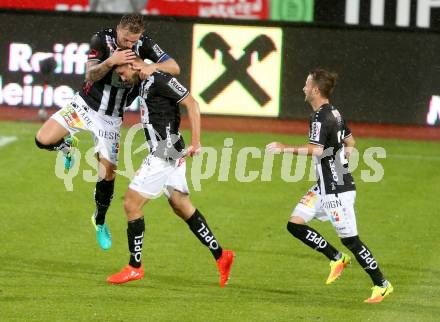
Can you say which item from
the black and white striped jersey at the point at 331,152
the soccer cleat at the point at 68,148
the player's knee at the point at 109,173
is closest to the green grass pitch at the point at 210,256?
the player's knee at the point at 109,173

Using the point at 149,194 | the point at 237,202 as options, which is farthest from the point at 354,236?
the point at 237,202

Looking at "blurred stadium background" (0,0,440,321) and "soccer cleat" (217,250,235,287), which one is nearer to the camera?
"blurred stadium background" (0,0,440,321)

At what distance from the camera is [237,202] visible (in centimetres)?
1645

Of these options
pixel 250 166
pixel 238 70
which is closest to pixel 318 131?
pixel 250 166

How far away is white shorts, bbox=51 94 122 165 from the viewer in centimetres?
1273

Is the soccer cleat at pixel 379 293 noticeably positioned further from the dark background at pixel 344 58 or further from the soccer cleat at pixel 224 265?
the dark background at pixel 344 58

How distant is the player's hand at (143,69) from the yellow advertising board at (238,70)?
36.3 ft

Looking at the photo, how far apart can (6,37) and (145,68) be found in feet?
39.7

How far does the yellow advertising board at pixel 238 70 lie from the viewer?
22266 mm

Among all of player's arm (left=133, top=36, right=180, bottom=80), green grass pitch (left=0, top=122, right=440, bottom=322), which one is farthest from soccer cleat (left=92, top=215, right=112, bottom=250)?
player's arm (left=133, top=36, right=180, bottom=80)

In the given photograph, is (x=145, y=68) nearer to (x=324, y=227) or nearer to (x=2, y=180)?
(x=324, y=227)

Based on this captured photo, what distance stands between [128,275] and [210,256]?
6.10 feet

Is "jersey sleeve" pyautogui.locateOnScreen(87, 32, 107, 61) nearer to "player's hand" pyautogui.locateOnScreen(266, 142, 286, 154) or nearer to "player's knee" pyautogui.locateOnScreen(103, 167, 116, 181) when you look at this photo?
"player's knee" pyautogui.locateOnScreen(103, 167, 116, 181)

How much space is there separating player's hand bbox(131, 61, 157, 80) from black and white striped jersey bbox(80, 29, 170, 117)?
619 mm
